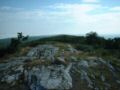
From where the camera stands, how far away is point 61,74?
27.3 m

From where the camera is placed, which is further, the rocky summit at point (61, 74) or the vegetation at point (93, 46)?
the vegetation at point (93, 46)

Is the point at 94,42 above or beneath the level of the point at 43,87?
above

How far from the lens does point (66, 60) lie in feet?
103

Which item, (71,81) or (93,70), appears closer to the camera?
(71,81)

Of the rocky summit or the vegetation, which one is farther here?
the vegetation

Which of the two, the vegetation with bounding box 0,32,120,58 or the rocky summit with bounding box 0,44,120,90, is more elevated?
the vegetation with bounding box 0,32,120,58

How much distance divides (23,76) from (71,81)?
6.91m

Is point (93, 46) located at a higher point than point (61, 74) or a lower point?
higher

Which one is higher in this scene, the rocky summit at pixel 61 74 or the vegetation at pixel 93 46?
the vegetation at pixel 93 46

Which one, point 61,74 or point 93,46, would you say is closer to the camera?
point 61,74

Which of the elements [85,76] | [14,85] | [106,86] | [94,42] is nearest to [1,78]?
[14,85]

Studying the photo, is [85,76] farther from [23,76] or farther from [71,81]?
[23,76]

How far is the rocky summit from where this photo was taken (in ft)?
85.0

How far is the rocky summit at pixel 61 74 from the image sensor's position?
25922mm
